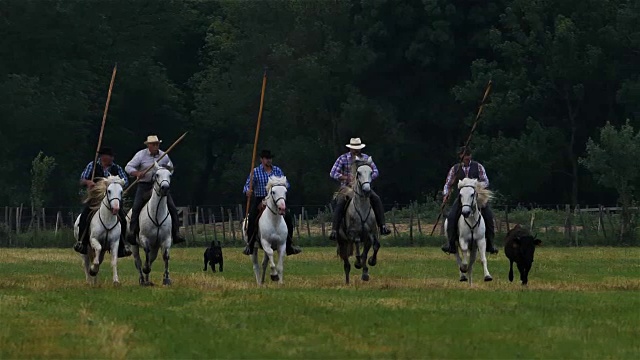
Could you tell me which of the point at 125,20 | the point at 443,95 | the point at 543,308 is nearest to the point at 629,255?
the point at 543,308

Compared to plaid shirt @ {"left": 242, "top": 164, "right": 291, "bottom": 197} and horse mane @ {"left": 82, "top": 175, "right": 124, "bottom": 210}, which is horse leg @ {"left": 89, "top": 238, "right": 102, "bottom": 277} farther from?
plaid shirt @ {"left": 242, "top": 164, "right": 291, "bottom": 197}

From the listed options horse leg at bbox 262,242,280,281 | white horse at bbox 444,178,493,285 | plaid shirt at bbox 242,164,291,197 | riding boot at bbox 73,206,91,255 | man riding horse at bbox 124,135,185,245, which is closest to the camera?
white horse at bbox 444,178,493,285

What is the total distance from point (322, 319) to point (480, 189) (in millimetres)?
8309

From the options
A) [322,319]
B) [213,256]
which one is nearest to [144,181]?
[322,319]

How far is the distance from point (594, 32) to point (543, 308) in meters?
54.9

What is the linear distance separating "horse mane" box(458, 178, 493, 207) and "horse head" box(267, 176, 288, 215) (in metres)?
2.98

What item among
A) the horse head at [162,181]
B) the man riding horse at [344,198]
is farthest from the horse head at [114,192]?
the man riding horse at [344,198]

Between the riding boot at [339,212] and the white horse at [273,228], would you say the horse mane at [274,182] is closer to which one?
the white horse at [273,228]

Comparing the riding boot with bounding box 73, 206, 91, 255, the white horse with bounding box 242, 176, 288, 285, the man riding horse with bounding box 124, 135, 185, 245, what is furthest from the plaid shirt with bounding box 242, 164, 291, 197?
the riding boot with bounding box 73, 206, 91, 255

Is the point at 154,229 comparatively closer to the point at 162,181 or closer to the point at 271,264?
the point at 162,181

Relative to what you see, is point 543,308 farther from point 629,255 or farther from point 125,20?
point 125,20

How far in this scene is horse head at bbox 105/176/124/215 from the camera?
88.2 feet

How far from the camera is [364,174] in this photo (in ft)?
90.7

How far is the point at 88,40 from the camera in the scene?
299ft
